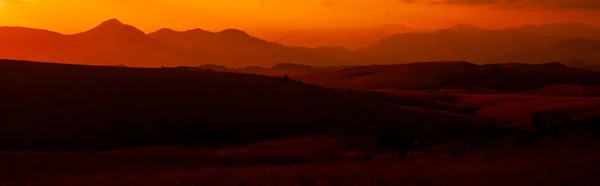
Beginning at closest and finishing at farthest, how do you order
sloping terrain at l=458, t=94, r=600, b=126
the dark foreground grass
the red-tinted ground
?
the dark foreground grass → the red-tinted ground → sloping terrain at l=458, t=94, r=600, b=126

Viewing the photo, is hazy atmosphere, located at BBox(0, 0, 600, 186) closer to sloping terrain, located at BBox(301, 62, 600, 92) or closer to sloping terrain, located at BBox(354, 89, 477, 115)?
sloping terrain, located at BBox(354, 89, 477, 115)

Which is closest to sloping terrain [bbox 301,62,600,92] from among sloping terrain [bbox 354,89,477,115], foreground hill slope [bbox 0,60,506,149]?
sloping terrain [bbox 354,89,477,115]

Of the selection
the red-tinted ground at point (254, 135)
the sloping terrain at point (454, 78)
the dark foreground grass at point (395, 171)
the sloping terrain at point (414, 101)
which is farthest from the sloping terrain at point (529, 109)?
the sloping terrain at point (454, 78)

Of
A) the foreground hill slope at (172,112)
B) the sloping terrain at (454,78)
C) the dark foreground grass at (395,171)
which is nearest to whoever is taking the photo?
the dark foreground grass at (395,171)

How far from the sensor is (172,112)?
3288cm

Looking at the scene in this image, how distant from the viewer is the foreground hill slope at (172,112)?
28434 millimetres

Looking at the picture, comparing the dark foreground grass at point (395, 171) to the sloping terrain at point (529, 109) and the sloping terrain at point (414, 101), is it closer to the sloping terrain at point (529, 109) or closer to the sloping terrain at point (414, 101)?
the sloping terrain at point (529, 109)

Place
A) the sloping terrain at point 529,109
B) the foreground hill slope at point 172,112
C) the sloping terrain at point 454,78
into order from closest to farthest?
the foreground hill slope at point 172,112, the sloping terrain at point 529,109, the sloping terrain at point 454,78

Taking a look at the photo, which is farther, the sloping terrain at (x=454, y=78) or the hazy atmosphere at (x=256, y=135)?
the sloping terrain at (x=454, y=78)

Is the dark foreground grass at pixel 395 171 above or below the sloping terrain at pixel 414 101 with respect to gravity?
below

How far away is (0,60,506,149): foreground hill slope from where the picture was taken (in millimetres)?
28434

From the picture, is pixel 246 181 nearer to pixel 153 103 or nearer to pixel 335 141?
pixel 335 141

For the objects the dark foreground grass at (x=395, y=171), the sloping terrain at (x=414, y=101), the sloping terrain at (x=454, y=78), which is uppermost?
the sloping terrain at (x=454, y=78)

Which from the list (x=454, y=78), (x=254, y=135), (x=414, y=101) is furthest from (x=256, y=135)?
(x=454, y=78)
